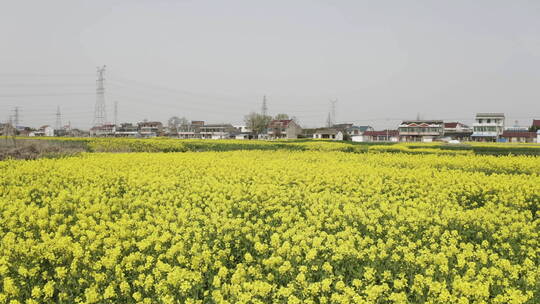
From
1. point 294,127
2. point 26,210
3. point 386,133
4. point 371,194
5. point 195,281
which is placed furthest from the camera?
point 294,127

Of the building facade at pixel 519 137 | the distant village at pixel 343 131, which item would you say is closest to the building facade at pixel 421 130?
the distant village at pixel 343 131

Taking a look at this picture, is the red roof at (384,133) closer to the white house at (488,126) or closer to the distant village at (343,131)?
the distant village at (343,131)

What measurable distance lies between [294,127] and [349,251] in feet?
368

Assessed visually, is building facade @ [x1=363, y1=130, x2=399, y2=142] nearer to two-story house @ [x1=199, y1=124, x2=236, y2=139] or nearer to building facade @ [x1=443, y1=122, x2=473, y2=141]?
building facade @ [x1=443, y1=122, x2=473, y2=141]

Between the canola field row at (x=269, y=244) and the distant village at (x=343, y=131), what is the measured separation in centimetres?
6955

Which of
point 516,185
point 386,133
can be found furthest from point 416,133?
point 516,185

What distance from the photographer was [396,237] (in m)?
6.81

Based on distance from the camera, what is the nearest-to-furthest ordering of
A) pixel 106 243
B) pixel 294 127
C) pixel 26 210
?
pixel 106 243, pixel 26 210, pixel 294 127

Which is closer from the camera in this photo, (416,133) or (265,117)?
(416,133)

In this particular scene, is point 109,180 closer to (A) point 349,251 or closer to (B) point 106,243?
(B) point 106,243

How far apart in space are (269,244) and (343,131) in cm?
10806

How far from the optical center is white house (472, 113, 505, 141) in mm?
93000

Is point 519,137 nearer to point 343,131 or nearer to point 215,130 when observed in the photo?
point 343,131

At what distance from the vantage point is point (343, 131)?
11212 cm
